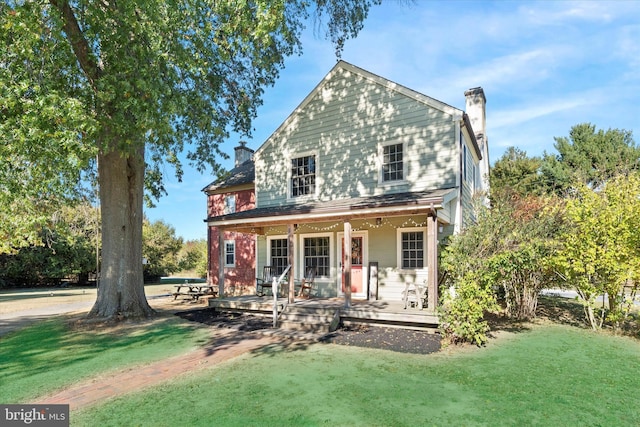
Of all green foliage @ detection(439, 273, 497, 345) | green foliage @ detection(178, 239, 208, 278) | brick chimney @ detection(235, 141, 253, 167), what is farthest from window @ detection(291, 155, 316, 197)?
green foliage @ detection(178, 239, 208, 278)

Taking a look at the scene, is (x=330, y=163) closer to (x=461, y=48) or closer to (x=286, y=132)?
(x=286, y=132)

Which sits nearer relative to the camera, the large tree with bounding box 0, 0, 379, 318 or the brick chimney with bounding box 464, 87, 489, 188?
the large tree with bounding box 0, 0, 379, 318

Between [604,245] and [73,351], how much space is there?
39.5ft

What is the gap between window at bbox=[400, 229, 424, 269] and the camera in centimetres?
1116

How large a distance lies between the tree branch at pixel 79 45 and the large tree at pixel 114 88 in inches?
1.1

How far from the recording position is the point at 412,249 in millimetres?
11305

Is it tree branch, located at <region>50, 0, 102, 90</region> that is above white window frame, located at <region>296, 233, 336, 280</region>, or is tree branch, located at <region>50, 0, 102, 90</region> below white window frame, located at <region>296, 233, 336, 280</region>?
above

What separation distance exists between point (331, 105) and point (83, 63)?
755 centimetres

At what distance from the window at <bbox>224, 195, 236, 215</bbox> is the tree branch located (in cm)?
825

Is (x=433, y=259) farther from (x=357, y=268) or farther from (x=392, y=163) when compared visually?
(x=392, y=163)

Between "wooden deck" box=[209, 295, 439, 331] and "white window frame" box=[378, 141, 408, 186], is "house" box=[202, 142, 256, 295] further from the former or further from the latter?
"white window frame" box=[378, 141, 408, 186]

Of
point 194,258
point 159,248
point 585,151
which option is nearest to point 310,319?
point 159,248

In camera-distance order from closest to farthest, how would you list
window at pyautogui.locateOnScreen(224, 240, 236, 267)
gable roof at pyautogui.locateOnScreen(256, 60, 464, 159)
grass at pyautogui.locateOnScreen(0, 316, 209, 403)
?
grass at pyautogui.locateOnScreen(0, 316, 209, 403)
gable roof at pyautogui.locateOnScreen(256, 60, 464, 159)
window at pyautogui.locateOnScreen(224, 240, 236, 267)

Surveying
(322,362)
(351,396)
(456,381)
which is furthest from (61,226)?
(456,381)
